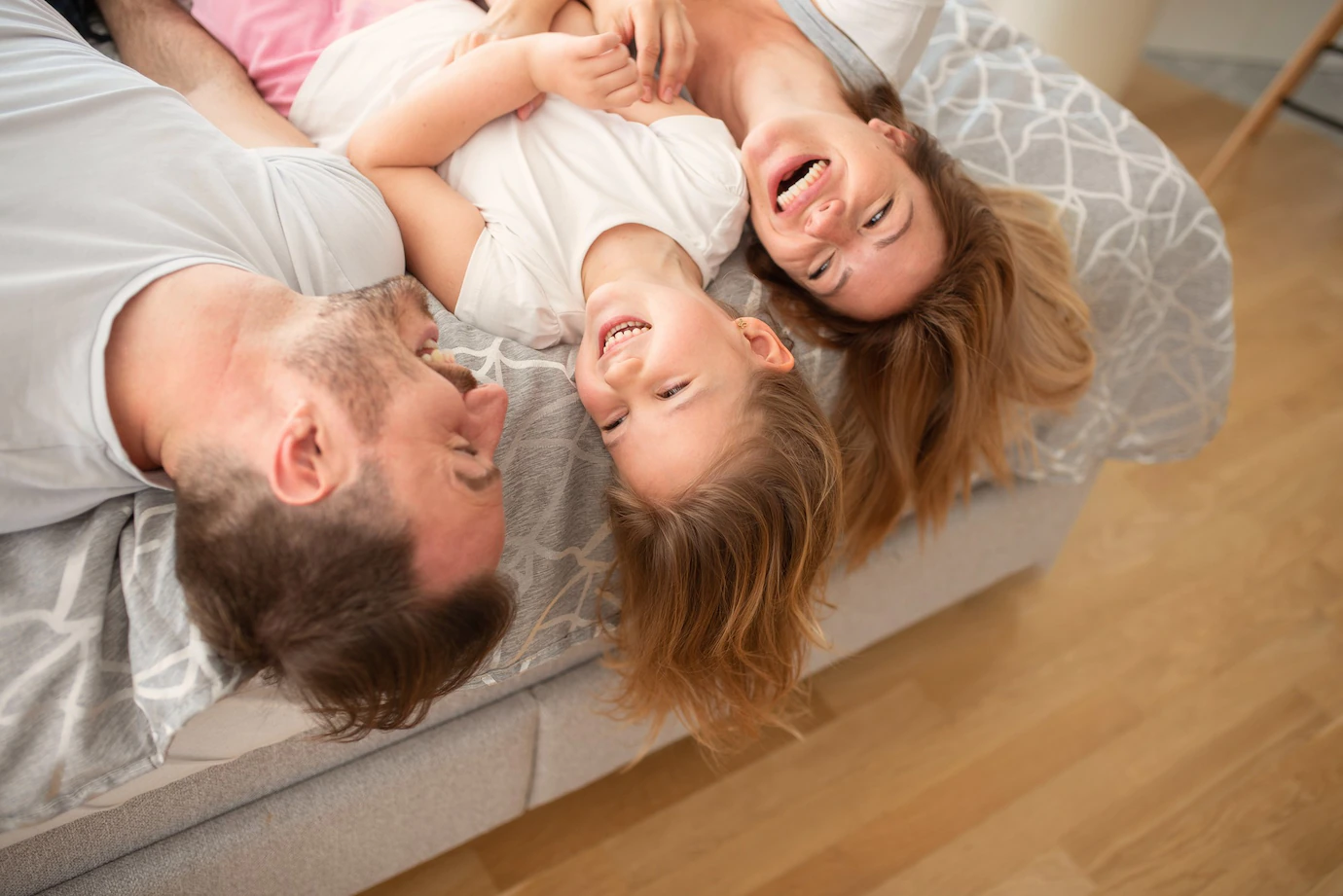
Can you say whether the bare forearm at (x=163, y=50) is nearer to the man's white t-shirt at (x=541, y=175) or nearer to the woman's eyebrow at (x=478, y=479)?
the man's white t-shirt at (x=541, y=175)

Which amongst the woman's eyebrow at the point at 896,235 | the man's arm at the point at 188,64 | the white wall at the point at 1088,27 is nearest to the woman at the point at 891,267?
the woman's eyebrow at the point at 896,235

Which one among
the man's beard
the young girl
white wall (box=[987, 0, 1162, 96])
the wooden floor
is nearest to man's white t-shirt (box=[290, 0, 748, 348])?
the young girl

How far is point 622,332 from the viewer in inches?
40.5

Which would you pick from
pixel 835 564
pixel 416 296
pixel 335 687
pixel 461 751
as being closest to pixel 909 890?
pixel 835 564

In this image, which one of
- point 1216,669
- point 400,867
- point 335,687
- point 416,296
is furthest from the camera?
point 1216,669

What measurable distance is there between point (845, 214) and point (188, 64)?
0.92m

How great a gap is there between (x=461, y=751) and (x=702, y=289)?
0.64 m

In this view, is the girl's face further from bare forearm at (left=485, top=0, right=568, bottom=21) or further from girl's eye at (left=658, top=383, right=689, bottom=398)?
bare forearm at (left=485, top=0, right=568, bottom=21)

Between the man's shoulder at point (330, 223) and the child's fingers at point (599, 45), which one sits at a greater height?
the child's fingers at point (599, 45)

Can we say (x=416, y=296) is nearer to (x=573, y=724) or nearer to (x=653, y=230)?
(x=653, y=230)

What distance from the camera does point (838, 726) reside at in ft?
4.74

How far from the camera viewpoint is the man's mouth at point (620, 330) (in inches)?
39.8

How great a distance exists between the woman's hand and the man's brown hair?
76cm

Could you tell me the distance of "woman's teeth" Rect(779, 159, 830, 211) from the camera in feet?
3.74
